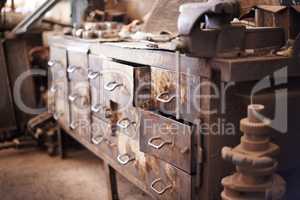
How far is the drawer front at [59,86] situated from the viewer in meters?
2.47

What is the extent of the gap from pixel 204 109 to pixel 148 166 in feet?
1.48

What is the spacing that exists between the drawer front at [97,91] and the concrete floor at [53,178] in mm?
476

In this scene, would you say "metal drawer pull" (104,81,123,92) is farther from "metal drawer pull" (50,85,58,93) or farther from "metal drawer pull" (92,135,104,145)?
"metal drawer pull" (50,85,58,93)

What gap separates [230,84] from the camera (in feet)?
4.17

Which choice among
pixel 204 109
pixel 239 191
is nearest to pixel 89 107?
pixel 204 109

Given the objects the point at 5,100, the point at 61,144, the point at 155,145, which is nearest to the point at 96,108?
the point at 155,145

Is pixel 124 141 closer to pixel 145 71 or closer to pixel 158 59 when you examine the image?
pixel 145 71

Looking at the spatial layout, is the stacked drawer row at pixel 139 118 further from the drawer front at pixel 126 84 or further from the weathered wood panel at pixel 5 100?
the weathered wood panel at pixel 5 100

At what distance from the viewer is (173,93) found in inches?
56.7

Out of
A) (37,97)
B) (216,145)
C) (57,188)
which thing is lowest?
(57,188)

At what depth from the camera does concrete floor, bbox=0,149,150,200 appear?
88.4 inches

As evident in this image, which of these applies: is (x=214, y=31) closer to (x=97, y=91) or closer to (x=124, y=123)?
(x=124, y=123)

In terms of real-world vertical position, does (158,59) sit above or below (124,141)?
above

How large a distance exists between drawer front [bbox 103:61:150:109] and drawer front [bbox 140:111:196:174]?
8 cm
